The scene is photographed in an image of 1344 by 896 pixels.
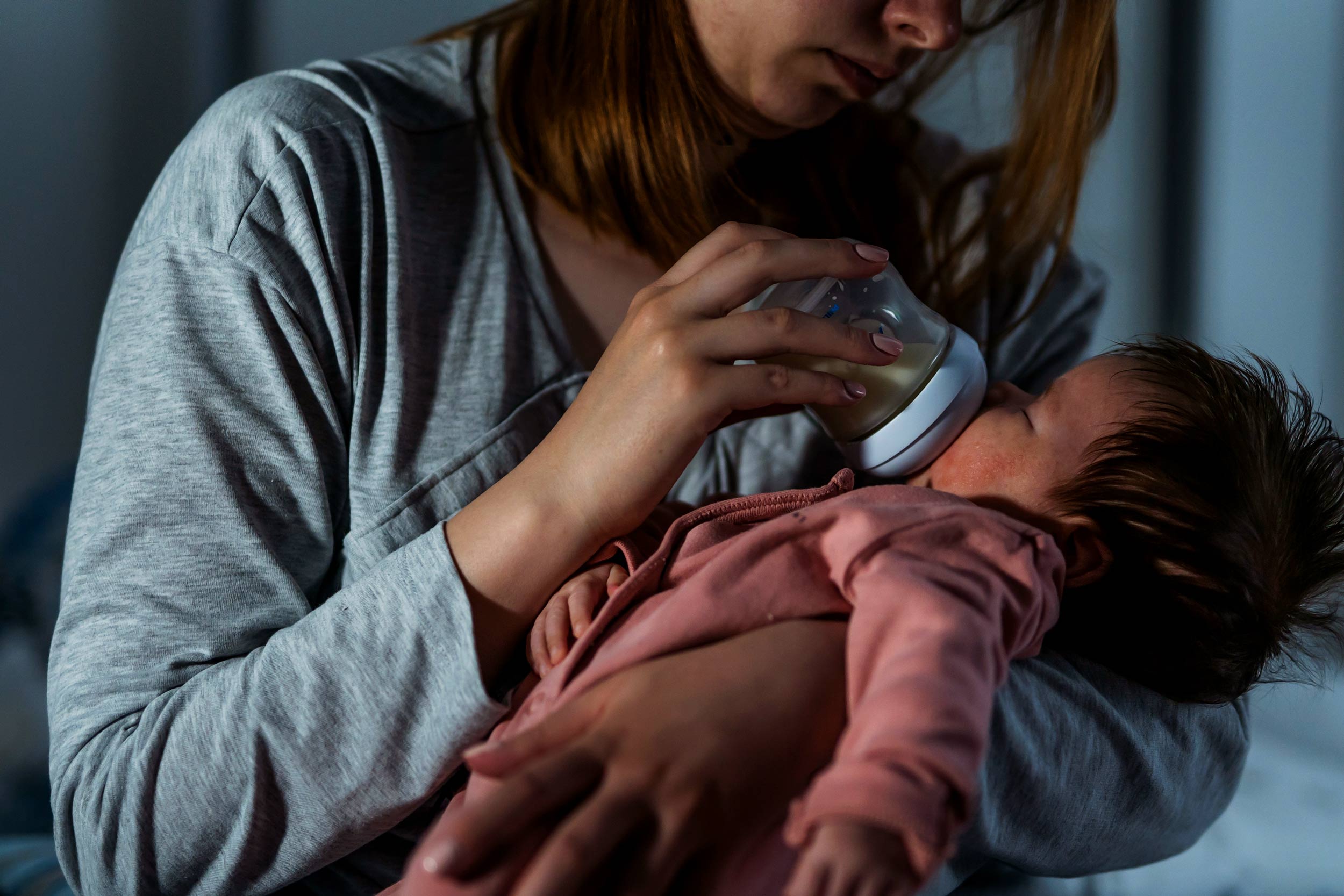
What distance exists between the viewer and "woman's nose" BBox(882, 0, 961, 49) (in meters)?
0.89

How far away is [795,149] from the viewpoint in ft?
4.02

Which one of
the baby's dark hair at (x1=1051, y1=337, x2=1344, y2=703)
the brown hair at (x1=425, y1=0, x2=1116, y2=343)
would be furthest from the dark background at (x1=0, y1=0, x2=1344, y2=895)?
the baby's dark hair at (x1=1051, y1=337, x2=1344, y2=703)

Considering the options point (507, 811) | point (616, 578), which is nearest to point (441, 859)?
point (507, 811)

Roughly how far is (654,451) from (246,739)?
0.35 m

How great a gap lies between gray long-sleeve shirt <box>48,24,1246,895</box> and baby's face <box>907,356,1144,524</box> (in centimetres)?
15

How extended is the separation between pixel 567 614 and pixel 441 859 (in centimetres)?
28

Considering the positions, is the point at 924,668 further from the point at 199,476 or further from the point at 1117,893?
the point at 1117,893

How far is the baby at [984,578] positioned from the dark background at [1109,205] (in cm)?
36

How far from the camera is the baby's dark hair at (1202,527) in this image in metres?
0.81

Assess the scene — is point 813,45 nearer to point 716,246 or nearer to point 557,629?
point 716,246

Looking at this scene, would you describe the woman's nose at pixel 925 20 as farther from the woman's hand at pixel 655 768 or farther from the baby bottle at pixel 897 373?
the woman's hand at pixel 655 768

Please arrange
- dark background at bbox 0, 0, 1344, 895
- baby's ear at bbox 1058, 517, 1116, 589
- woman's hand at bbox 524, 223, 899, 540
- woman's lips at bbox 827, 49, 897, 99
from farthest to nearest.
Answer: dark background at bbox 0, 0, 1344, 895 → woman's lips at bbox 827, 49, 897, 99 → baby's ear at bbox 1058, 517, 1116, 589 → woman's hand at bbox 524, 223, 899, 540

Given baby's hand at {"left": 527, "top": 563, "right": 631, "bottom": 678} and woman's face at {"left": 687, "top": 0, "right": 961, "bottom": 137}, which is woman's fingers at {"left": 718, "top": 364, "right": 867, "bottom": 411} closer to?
baby's hand at {"left": 527, "top": 563, "right": 631, "bottom": 678}

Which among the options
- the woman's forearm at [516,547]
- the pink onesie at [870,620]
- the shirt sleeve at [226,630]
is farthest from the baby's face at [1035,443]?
the shirt sleeve at [226,630]
